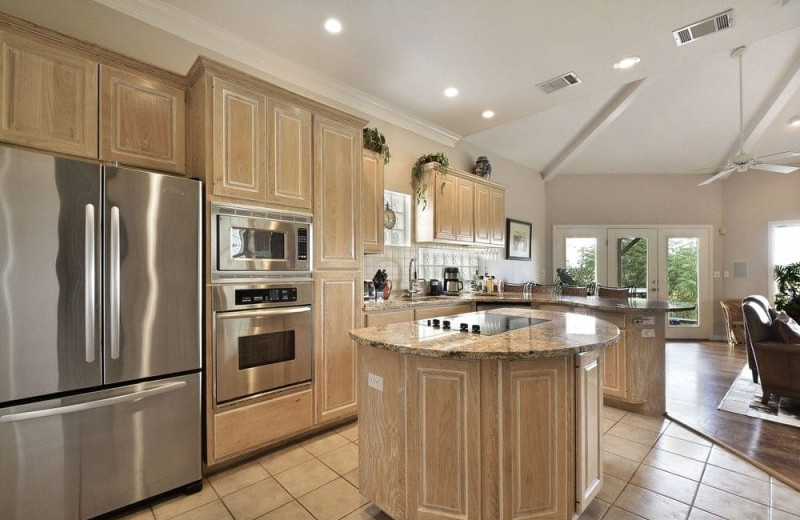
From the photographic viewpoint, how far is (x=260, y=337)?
243 centimetres

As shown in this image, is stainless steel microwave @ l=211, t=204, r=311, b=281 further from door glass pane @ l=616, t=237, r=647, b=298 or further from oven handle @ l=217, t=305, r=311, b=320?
door glass pane @ l=616, t=237, r=647, b=298

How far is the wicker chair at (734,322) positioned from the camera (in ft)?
19.4

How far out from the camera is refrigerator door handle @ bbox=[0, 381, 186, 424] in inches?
63.7

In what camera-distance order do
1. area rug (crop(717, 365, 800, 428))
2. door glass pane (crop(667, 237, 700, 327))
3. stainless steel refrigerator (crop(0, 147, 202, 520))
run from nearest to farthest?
stainless steel refrigerator (crop(0, 147, 202, 520))
area rug (crop(717, 365, 800, 428))
door glass pane (crop(667, 237, 700, 327))

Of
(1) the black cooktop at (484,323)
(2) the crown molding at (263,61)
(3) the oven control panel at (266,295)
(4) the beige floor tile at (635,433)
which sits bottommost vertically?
(4) the beige floor tile at (635,433)

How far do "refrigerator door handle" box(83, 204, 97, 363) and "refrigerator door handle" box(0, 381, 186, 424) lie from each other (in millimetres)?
215

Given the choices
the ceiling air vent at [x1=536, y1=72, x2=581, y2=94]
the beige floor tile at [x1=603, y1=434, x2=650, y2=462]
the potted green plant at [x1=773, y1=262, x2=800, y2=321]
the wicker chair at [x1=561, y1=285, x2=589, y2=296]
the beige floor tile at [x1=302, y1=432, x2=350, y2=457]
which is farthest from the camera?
the potted green plant at [x1=773, y1=262, x2=800, y2=321]

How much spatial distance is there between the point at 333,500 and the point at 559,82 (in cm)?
386

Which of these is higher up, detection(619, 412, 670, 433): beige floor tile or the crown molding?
the crown molding

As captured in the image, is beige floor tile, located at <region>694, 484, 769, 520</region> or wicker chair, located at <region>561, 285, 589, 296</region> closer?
beige floor tile, located at <region>694, 484, 769, 520</region>

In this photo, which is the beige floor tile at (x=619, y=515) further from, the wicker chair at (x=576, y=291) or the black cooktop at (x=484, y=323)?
the wicker chair at (x=576, y=291)

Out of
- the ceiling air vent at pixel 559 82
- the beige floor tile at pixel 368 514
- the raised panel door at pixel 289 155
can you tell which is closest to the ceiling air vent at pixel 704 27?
the ceiling air vent at pixel 559 82

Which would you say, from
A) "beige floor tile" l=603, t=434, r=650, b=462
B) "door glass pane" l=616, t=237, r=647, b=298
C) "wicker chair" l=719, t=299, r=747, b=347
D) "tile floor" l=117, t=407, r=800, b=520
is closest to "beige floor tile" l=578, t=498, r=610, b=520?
"tile floor" l=117, t=407, r=800, b=520

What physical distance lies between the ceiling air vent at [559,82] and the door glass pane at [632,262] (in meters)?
4.26
